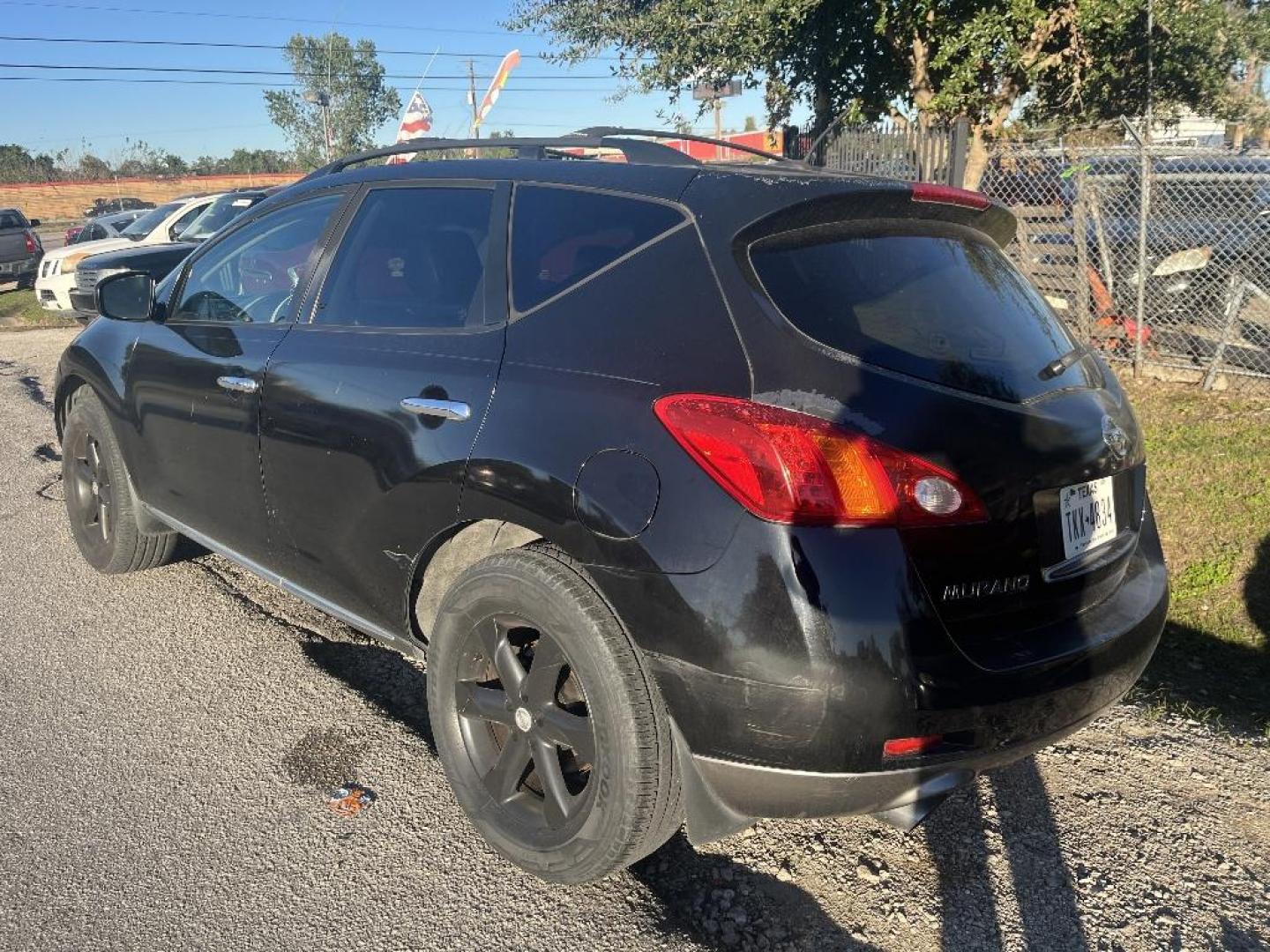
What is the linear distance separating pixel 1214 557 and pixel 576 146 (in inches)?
154

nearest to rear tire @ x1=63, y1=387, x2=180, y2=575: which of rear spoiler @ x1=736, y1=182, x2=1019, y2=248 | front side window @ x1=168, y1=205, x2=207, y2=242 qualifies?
rear spoiler @ x1=736, y1=182, x2=1019, y2=248

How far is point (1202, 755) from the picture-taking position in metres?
→ 3.32

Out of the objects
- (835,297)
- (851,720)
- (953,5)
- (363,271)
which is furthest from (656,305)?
(953,5)

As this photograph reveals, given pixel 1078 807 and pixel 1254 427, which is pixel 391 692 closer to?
pixel 1078 807

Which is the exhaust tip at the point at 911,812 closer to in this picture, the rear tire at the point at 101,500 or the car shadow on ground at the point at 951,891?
the car shadow on ground at the point at 951,891

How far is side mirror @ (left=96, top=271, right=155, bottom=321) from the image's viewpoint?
4.35 metres

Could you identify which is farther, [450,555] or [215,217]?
[215,217]

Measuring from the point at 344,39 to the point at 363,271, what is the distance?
3042 inches

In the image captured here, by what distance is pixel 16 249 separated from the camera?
21.2 metres

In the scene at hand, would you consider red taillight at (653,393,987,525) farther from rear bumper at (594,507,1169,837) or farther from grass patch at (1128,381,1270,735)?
grass patch at (1128,381,1270,735)

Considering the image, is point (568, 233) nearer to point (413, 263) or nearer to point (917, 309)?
point (413, 263)

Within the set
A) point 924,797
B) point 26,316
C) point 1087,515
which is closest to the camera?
point 924,797

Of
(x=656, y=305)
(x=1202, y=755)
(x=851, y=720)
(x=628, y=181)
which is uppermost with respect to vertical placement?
(x=628, y=181)

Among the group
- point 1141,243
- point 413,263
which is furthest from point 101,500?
point 1141,243
